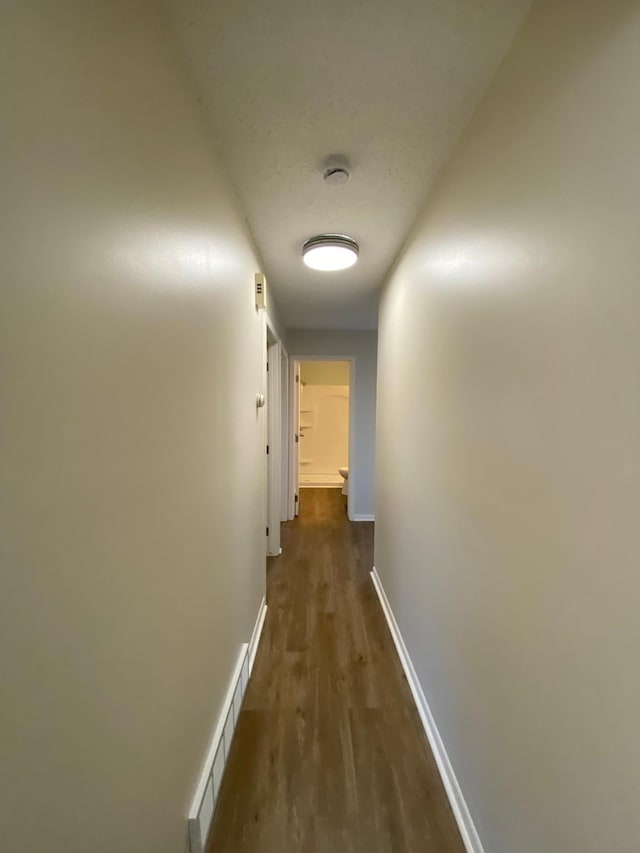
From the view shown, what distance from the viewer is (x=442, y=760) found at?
1422mm

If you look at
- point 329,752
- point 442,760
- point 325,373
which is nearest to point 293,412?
point 325,373

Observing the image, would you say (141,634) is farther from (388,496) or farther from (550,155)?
(388,496)

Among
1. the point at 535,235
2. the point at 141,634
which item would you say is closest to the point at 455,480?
the point at 535,235

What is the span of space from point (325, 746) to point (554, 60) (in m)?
2.29

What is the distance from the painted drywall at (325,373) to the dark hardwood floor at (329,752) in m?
4.45

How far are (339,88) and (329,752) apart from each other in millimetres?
2350

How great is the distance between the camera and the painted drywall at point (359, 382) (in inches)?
177

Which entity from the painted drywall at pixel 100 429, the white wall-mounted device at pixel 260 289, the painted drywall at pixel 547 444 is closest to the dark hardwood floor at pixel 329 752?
the painted drywall at pixel 547 444

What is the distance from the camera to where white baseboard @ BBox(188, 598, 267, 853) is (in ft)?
3.63

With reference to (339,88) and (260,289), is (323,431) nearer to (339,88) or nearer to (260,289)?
(260,289)

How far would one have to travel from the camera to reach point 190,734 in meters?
1.12

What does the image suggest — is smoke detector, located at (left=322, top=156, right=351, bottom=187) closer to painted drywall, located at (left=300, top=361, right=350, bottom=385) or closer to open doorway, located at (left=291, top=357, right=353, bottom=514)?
painted drywall, located at (left=300, top=361, right=350, bottom=385)

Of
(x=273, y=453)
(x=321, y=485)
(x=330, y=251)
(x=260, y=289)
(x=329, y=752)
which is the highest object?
(x=330, y=251)

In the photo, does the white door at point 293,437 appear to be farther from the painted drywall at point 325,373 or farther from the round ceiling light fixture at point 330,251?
the round ceiling light fixture at point 330,251
